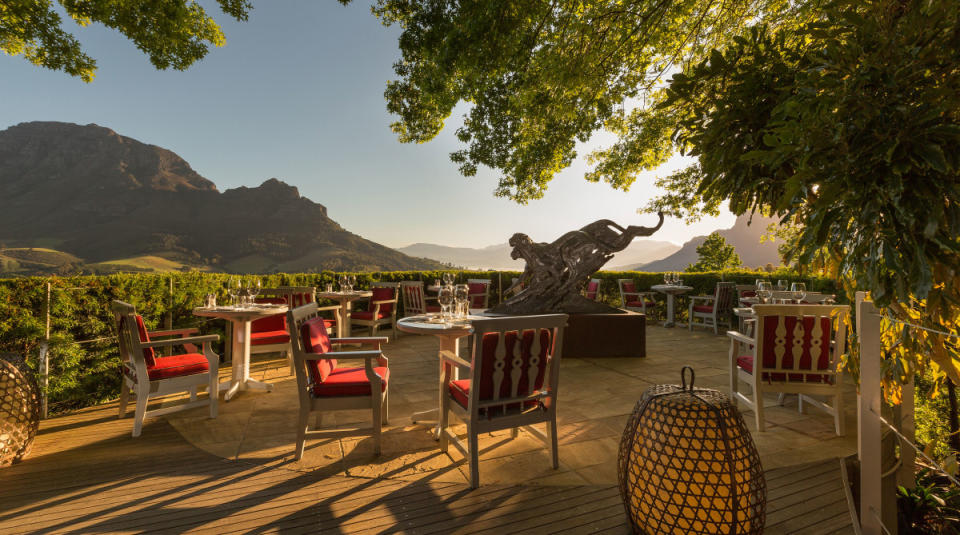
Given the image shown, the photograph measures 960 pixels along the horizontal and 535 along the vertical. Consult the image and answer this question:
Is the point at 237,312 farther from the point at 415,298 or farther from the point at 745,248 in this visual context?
the point at 745,248

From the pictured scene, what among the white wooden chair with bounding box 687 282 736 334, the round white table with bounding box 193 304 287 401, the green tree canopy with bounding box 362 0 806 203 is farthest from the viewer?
the white wooden chair with bounding box 687 282 736 334

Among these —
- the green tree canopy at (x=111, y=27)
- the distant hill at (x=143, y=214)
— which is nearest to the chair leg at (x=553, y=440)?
the green tree canopy at (x=111, y=27)

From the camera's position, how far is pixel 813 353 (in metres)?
3.09

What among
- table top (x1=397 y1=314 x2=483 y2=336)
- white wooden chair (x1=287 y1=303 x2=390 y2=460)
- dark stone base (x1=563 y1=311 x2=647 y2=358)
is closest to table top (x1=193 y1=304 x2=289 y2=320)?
white wooden chair (x1=287 y1=303 x2=390 y2=460)

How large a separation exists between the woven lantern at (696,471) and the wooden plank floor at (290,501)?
64 cm

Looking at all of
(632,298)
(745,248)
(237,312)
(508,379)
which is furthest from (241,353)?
(745,248)

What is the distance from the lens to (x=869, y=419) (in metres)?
1.50

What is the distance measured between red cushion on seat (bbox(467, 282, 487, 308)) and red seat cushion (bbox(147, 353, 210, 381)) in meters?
5.03

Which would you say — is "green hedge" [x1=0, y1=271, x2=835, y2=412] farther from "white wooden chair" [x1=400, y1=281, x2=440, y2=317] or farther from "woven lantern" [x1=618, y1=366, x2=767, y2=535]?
"woven lantern" [x1=618, y1=366, x2=767, y2=535]

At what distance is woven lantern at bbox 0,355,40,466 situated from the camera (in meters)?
2.58

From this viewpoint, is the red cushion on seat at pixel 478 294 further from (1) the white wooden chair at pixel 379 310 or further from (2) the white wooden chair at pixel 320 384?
(2) the white wooden chair at pixel 320 384

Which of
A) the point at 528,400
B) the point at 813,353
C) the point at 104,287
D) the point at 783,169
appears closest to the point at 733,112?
the point at 783,169

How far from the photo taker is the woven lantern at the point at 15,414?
2584mm

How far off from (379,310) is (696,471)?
6.63 meters
